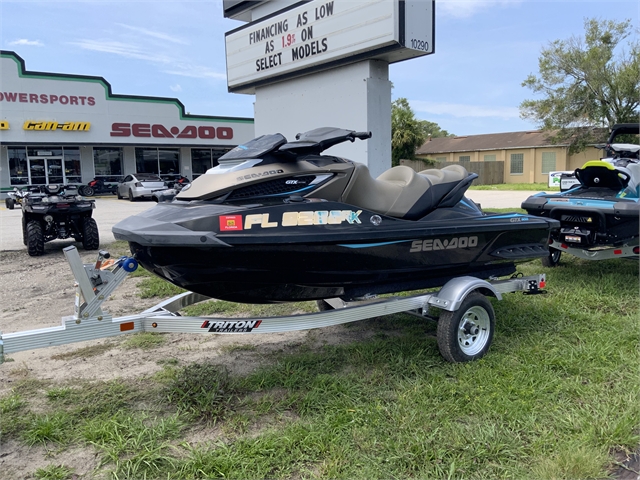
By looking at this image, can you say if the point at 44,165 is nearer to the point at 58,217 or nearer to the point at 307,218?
the point at 58,217

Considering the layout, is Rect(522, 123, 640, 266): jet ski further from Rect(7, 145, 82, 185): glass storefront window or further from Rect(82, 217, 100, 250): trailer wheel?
Rect(7, 145, 82, 185): glass storefront window

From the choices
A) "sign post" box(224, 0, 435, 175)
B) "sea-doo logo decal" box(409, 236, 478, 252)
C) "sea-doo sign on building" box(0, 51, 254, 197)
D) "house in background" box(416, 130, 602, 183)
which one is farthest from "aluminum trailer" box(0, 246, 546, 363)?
"house in background" box(416, 130, 602, 183)

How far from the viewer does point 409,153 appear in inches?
1383

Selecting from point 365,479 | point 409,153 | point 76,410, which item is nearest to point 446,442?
point 365,479

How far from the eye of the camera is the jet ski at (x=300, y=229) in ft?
10.1

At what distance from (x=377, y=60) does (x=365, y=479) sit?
700cm

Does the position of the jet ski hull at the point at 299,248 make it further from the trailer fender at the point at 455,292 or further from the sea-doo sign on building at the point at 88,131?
the sea-doo sign on building at the point at 88,131

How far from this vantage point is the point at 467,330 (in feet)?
13.3

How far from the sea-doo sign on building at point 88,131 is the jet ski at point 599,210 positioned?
85.3ft

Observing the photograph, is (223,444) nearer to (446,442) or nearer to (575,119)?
(446,442)

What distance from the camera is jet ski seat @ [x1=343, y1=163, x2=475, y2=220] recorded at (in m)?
3.63

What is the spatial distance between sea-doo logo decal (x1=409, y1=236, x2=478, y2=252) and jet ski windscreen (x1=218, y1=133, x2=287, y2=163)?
1.21m

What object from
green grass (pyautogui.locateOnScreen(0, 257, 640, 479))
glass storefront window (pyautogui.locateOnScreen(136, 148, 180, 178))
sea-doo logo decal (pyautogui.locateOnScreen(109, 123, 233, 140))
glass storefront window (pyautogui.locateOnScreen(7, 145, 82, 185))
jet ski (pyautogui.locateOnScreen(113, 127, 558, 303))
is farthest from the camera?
glass storefront window (pyautogui.locateOnScreen(136, 148, 180, 178))

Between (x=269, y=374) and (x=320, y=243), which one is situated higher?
(x=320, y=243)
